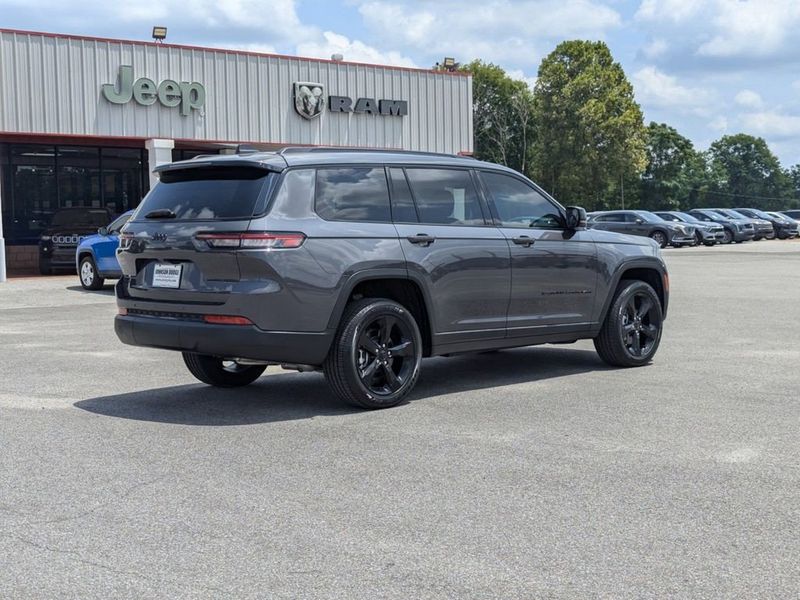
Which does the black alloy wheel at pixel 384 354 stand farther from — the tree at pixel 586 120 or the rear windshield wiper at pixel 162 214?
the tree at pixel 586 120

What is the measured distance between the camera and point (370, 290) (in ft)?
25.4

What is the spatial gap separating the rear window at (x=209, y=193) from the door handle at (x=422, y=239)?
115 cm

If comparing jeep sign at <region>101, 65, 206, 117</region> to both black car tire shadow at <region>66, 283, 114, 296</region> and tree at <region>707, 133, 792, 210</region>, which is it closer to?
black car tire shadow at <region>66, 283, 114, 296</region>

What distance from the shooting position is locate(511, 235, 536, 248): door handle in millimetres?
8574

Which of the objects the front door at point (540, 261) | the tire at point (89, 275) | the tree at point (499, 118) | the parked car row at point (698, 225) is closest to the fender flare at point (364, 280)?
the front door at point (540, 261)

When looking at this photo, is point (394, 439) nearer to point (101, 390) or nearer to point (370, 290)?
point (370, 290)

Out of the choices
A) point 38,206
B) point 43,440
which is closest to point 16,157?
point 38,206

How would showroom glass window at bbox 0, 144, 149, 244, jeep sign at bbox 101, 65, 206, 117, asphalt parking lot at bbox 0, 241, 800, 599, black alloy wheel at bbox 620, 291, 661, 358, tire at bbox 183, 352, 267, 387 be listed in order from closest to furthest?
1. asphalt parking lot at bbox 0, 241, 800, 599
2. tire at bbox 183, 352, 267, 387
3. black alloy wheel at bbox 620, 291, 661, 358
4. jeep sign at bbox 101, 65, 206, 117
5. showroom glass window at bbox 0, 144, 149, 244

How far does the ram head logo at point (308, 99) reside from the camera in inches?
1154

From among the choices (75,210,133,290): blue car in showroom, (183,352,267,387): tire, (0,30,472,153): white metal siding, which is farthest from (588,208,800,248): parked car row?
(183,352,267,387): tire

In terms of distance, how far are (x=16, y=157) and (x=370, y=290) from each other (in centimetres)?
2444

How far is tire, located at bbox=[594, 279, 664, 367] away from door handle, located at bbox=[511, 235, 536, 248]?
1265mm

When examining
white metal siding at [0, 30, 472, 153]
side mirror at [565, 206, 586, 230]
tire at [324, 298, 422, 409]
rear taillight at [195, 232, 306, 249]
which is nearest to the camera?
rear taillight at [195, 232, 306, 249]

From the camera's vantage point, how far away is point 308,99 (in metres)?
29.4
